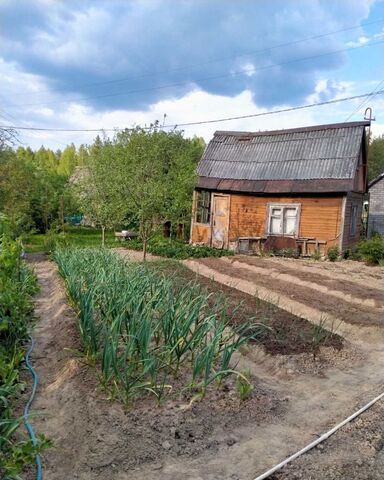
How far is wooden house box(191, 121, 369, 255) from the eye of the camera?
526 inches

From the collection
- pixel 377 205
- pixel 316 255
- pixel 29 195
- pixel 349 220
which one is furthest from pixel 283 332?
pixel 377 205

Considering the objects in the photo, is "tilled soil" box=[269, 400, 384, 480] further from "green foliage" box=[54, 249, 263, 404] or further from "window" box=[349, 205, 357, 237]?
"window" box=[349, 205, 357, 237]

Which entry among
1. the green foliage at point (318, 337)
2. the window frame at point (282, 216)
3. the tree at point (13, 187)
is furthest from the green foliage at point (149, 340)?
the window frame at point (282, 216)

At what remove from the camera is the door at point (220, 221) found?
49.9 ft

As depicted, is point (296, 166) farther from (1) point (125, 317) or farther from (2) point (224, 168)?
(1) point (125, 317)

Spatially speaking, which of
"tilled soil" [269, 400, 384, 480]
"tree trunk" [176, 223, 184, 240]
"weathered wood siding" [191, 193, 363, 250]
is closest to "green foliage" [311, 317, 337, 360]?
"tilled soil" [269, 400, 384, 480]

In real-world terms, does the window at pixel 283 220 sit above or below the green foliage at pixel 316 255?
above

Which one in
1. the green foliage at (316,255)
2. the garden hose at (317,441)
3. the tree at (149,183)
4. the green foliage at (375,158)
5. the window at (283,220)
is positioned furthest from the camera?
the green foliage at (375,158)

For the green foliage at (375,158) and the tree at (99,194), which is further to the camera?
the green foliage at (375,158)

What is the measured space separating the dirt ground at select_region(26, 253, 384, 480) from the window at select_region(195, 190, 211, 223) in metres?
11.9

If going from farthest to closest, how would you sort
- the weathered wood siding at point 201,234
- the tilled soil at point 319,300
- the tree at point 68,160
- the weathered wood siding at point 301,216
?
the tree at point 68,160 < the weathered wood siding at point 201,234 < the weathered wood siding at point 301,216 < the tilled soil at point 319,300

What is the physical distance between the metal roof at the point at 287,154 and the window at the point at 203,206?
0.70 m

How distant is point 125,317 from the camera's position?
12.0ft

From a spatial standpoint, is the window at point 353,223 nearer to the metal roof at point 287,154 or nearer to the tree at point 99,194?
the metal roof at point 287,154
